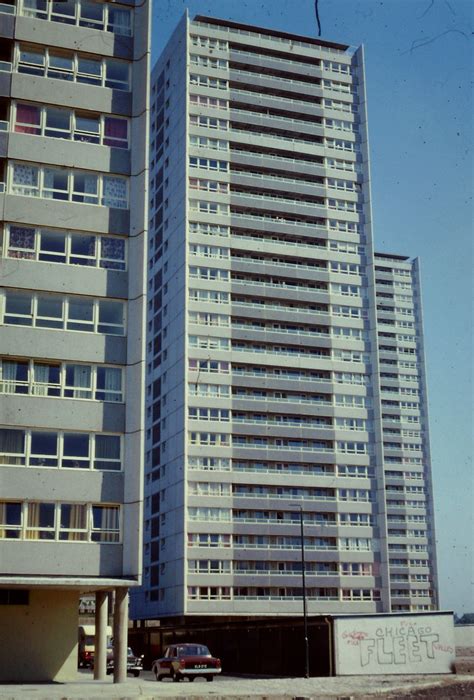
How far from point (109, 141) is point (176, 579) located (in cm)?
5136

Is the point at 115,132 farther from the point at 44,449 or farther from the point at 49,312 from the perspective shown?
the point at 44,449

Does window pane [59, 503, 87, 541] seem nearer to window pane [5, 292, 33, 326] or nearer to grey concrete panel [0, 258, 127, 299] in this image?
window pane [5, 292, 33, 326]

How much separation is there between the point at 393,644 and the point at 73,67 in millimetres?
28799

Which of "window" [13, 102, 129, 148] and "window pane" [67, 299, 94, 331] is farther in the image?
"window" [13, 102, 129, 148]

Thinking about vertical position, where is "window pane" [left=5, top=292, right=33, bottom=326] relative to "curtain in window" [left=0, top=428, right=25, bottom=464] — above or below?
above

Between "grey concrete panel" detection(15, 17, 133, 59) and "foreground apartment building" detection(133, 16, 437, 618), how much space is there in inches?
1854

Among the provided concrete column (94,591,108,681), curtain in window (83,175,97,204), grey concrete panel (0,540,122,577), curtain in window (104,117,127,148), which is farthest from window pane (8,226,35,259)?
concrete column (94,591,108,681)

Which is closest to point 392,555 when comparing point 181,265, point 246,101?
point 181,265

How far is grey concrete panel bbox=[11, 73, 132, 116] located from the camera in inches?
1467

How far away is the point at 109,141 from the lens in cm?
3794

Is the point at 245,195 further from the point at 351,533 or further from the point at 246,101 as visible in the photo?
the point at 351,533

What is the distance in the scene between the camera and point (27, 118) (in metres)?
37.3

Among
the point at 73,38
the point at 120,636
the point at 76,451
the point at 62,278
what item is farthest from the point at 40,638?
the point at 73,38

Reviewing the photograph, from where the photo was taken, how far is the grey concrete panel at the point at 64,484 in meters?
33.0
